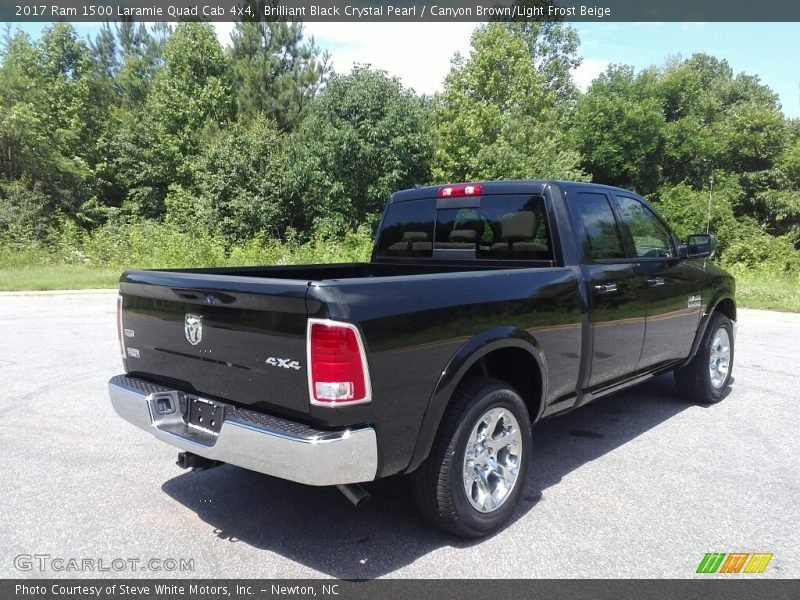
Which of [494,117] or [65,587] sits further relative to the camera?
[494,117]

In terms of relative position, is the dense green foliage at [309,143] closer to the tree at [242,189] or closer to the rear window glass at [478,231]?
the tree at [242,189]

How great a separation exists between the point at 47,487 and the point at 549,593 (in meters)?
3.10

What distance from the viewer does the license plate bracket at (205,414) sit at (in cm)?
295

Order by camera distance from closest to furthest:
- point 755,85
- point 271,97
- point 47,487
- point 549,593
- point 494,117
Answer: point 549,593 → point 47,487 → point 494,117 → point 271,97 → point 755,85

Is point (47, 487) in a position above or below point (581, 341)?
below

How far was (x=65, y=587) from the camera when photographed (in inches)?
107

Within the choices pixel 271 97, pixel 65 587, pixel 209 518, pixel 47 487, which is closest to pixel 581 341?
pixel 209 518

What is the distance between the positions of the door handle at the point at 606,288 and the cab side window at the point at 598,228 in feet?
0.66

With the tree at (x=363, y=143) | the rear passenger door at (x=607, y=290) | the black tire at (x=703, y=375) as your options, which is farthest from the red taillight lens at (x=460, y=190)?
the tree at (x=363, y=143)

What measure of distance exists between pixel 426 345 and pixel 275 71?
34493 mm

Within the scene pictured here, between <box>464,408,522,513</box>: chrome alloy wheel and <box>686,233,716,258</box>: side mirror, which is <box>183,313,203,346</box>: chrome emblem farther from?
<box>686,233,716,258</box>: side mirror

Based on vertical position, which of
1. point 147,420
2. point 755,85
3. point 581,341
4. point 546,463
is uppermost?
point 755,85

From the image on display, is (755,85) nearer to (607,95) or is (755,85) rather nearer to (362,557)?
(607,95)

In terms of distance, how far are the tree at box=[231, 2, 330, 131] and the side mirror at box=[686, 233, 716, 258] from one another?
98.5 ft
